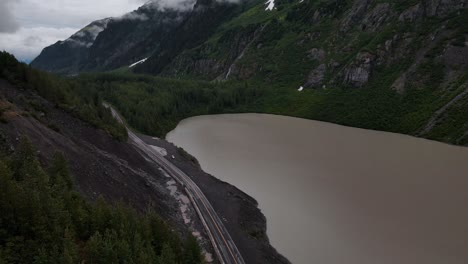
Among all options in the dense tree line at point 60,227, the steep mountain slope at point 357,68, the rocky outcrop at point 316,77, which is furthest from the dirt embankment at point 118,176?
the rocky outcrop at point 316,77

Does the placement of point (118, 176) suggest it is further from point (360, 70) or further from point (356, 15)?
point (356, 15)

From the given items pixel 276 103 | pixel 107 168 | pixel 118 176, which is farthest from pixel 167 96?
pixel 107 168

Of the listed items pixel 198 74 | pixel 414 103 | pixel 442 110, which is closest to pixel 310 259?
pixel 442 110

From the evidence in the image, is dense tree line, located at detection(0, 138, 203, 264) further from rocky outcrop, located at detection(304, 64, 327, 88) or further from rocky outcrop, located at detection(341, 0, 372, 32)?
rocky outcrop, located at detection(341, 0, 372, 32)

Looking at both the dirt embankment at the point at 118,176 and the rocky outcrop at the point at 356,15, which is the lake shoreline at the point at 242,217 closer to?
the dirt embankment at the point at 118,176

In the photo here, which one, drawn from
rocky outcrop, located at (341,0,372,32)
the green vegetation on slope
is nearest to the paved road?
the green vegetation on slope
